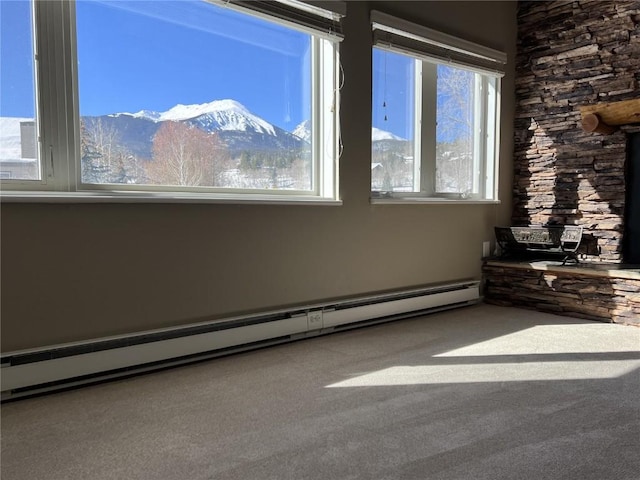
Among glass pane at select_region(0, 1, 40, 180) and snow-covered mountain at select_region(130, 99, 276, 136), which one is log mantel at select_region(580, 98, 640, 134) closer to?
snow-covered mountain at select_region(130, 99, 276, 136)

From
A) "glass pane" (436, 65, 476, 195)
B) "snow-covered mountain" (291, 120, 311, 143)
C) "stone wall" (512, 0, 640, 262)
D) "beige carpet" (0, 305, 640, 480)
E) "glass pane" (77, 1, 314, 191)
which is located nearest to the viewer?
"beige carpet" (0, 305, 640, 480)

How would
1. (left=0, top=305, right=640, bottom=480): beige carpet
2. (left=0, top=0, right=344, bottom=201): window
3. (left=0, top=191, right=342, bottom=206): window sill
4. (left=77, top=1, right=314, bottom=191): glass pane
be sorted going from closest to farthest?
(left=0, top=305, right=640, bottom=480): beige carpet
(left=0, top=191, right=342, bottom=206): window sill
(left=0, top=0, right=344, bottom=201): window
(left=77, top=1, right=314, bottom=191): glass pane

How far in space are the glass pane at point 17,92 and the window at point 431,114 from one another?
6.56 feet

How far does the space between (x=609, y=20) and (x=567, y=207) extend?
140cm

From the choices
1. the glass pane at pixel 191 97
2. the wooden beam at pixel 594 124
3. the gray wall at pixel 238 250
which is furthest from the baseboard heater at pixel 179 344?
the wooden beam at pixel 594 124

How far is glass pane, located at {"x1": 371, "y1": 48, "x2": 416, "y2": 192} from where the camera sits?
335 cm

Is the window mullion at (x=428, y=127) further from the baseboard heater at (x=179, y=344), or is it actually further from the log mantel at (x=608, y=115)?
the log mantel at (x=608, y=115)

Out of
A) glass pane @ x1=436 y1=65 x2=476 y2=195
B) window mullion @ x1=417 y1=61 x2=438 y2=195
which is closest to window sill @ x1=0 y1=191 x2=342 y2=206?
window mullion @ x1=417 y1=61 x2=438 y2=195

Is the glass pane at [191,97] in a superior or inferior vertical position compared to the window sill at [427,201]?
superior

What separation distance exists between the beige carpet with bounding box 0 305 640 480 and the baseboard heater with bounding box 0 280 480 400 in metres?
0.07

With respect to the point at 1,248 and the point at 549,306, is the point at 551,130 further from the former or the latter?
the point at 1,248

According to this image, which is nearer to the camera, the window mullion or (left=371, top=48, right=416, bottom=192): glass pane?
(left=371, top=48, right=416, bottom=192): glass pane

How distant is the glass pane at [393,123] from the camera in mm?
3352

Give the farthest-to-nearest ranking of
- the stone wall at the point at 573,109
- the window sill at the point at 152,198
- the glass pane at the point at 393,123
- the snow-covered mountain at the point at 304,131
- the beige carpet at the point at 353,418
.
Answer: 1. the stone wall at the point at 573,109
2. the glass pane at the point at 393,123
3. the snow-covered mountain at the point at 304,131
4. the window sill at the point at 152,198
5. the beige carpet at the point at 353,418
